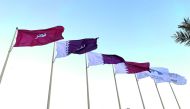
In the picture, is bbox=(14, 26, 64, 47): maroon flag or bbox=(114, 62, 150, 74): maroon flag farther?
bbox=(114, 62, 150, 74): maroon flag

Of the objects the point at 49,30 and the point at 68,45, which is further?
the point at 68,45

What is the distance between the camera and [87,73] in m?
21.4

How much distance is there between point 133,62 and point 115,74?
87.6 inches

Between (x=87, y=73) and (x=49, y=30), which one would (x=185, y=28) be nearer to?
(x=49, y=30)

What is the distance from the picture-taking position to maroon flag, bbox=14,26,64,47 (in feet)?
53.4

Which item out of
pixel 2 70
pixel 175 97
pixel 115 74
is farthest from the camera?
pixel 175 97

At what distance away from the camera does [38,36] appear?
1683cm

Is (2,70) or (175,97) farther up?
(175,97)

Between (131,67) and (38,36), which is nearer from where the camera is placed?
(38,36)

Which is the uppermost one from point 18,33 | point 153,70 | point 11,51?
point 153,70

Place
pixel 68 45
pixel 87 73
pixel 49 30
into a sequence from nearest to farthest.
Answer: pixel 49 30, pixel 68 45, pixel 87 73

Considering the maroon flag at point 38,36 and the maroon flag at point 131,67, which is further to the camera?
the maroon flag at point 131,67

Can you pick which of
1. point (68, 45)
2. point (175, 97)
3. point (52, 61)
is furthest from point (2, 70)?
point (175, 97)

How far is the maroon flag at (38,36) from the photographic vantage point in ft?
53.4
